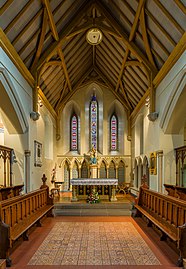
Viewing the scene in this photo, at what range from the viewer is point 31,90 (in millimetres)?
8703

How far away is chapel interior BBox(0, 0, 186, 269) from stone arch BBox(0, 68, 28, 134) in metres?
0.03

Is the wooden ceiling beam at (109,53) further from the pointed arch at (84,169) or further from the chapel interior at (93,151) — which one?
the pointed arch at (84,169)

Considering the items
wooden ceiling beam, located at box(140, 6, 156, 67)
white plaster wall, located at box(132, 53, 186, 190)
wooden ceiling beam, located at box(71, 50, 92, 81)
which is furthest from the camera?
wooden ceiling beam, located at box(71, 50, 92, 81)

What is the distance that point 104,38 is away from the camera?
1058 centimetres

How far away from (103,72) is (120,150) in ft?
13.1

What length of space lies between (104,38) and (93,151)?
4924mm

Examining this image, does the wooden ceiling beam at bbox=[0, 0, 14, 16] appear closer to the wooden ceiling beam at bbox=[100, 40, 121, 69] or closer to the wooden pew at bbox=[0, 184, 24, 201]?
the wooden pew at bbox=[0, 184, 24, 201]

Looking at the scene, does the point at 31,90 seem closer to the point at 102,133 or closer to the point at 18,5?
the point at 18,5

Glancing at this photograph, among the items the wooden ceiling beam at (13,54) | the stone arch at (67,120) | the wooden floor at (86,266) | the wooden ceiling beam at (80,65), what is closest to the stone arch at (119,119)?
the stone arch at (67,120)

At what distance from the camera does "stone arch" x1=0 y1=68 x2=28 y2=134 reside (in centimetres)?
639

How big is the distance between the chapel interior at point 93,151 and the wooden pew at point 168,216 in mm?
18

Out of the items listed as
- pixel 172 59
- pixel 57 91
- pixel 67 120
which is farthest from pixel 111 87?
pixel 172 59

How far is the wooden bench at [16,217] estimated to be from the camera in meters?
3.85

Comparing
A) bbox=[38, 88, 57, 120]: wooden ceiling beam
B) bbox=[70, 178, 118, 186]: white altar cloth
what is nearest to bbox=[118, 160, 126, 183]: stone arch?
bbox=[38, 88, 57, 120]: wooden ceiling beam
